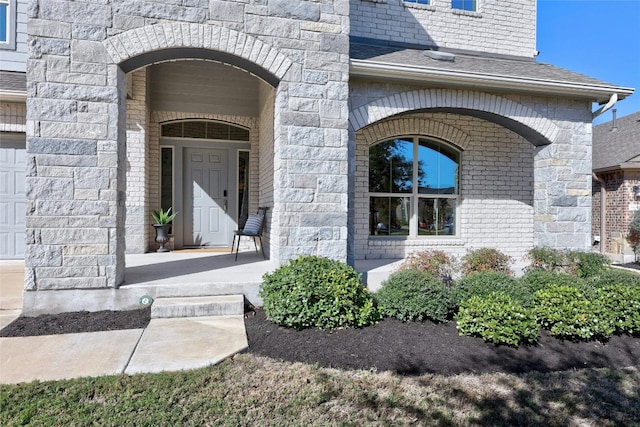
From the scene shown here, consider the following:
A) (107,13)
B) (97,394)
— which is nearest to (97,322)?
(97,394)

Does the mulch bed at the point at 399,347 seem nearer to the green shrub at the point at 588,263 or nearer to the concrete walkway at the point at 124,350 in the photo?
the concrete walkway at the point at 124,350

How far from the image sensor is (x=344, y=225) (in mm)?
4535

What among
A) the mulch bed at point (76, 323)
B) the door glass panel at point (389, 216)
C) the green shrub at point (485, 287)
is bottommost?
the mulch bed at point (76, 323)

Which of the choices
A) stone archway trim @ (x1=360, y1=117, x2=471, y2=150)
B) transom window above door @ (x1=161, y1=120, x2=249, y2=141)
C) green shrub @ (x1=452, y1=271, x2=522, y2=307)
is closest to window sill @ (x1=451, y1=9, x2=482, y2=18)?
stone archway trim @ (x1=360, y1=117, x2=471, y2=150)

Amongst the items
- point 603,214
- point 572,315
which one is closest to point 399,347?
point 572,315

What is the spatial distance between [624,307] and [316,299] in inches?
119

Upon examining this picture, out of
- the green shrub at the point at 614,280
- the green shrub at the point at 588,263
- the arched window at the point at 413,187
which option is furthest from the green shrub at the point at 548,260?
the arched window at the point at 413,187

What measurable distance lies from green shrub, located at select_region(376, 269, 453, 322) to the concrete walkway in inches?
60.7

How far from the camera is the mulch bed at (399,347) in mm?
2939

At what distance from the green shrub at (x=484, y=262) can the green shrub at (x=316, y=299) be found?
1.93 metres

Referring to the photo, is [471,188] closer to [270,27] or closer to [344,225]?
[344,225]

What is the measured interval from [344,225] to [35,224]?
10.7ft

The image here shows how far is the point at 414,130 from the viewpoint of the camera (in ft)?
22.0

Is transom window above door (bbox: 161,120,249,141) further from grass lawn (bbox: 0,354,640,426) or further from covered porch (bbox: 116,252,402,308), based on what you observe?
grass lawn (bbox: 0,354,640,426)
